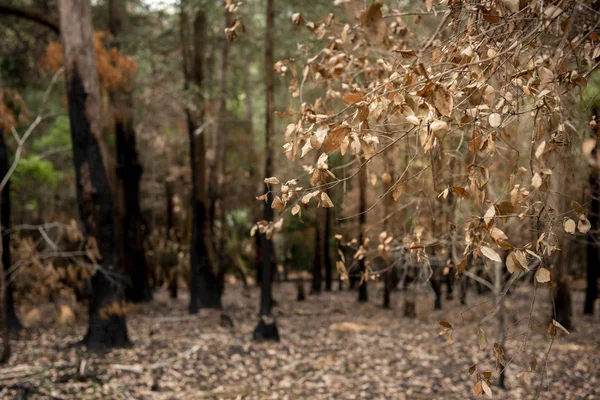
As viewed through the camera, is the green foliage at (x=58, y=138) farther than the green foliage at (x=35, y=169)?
Yes

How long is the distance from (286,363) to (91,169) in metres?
4.20

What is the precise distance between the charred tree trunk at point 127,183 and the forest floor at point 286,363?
156 cm

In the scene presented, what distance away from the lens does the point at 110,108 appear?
490 inches

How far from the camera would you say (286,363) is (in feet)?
27.3

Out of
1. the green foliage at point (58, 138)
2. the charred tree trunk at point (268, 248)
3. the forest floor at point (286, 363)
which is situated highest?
the green foliage at point (58, 138)

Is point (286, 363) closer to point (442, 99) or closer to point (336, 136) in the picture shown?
point (336, 136)

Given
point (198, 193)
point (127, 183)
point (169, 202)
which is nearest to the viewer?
point (198, 193)

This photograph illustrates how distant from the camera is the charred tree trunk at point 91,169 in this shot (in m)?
7.71

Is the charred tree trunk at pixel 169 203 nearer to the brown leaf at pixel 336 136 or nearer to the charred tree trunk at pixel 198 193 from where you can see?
the charred tree trunk at pixel 198 193

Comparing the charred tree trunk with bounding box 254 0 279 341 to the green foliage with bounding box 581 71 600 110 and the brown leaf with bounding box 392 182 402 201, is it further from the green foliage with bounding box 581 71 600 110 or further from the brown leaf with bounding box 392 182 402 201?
the brown leaf with bounding box 392 182 402 201

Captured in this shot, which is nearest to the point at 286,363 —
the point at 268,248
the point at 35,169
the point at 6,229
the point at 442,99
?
the point at 268,248

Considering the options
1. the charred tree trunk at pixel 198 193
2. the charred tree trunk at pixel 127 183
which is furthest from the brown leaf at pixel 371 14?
the charred tree trunk at pixel 127 183

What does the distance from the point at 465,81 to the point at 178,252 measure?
15.6 meters

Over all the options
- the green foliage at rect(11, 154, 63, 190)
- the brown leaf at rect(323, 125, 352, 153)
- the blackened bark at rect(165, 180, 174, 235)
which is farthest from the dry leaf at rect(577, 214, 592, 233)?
the blackened bark at rect(165, 180, 174, 235)
